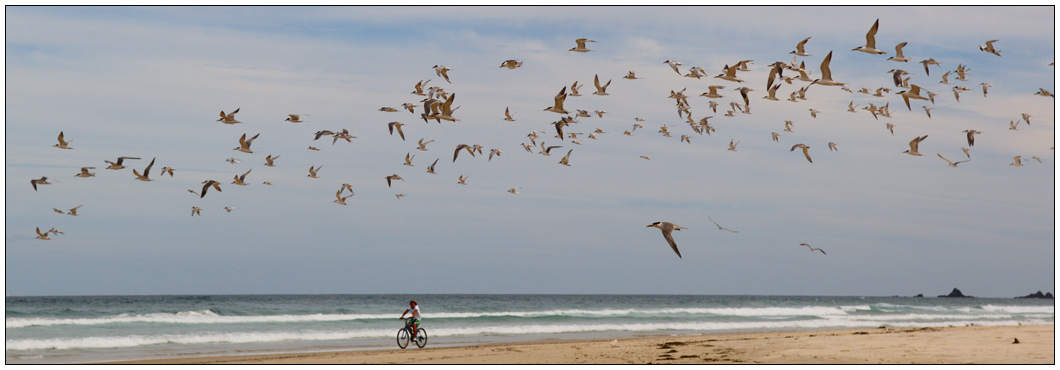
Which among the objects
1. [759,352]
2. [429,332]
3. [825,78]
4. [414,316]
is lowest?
[759,352]

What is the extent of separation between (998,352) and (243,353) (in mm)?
17609

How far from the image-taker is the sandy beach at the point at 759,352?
62.4ft

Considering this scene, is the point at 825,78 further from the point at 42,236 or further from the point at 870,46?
the point at 42,236

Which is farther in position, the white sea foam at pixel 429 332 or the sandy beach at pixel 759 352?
the white sea foam at pixel 429 332

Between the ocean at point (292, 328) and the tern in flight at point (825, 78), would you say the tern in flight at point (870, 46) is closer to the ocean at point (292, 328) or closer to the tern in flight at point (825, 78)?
the tern in flight at point (825, 78)

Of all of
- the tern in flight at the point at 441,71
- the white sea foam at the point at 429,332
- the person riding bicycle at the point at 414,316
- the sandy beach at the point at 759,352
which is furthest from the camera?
the white sea foam at the point at 429,332

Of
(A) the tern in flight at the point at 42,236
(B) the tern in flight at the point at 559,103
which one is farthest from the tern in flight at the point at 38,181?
(B) the tern in flight at the point at 559,103

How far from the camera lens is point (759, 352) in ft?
69.0

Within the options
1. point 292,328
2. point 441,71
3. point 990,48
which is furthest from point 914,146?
point 292,328

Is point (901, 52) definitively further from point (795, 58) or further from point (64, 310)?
point (64, 310)

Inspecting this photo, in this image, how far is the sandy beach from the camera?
19016 millimetres

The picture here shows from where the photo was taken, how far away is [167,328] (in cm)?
3334

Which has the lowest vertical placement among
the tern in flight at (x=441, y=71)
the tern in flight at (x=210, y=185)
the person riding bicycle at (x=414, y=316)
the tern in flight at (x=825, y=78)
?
the person riding bicycle at (x=414, y=316)

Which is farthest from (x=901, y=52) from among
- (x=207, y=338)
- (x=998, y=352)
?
(x=207, y=338)
